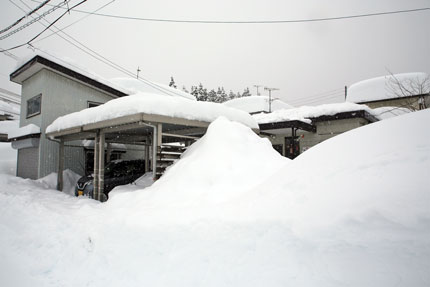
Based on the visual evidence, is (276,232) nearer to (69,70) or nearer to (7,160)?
(69,70)

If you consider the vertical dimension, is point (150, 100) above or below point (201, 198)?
above

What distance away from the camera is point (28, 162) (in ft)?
41.0

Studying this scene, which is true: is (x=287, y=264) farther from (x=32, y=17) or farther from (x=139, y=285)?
(x=32, y=17)

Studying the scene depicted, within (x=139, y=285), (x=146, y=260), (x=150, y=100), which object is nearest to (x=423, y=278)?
(x=139, y=285)

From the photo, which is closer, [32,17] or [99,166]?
[99,166]

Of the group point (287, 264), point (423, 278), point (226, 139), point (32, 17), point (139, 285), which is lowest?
point (139, 285)

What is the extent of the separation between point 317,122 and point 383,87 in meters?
11.2

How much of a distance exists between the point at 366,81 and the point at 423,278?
23414 mm

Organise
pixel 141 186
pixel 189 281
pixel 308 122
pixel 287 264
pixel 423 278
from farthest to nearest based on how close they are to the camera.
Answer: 1. pixel 308 122
2. pixel 141 186
3. pixel 189 281
4. pixel 287 264
5. pixel 423 278

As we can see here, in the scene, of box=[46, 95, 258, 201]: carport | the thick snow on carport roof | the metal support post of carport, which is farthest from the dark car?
the thick snow on carport roof

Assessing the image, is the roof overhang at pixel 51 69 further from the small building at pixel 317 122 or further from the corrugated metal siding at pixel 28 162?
the small building at pixel 317 122

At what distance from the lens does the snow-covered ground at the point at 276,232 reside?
2.08m

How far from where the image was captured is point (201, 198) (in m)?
4.57

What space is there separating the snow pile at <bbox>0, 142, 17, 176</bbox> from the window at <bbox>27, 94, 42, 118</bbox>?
3.90 meters
